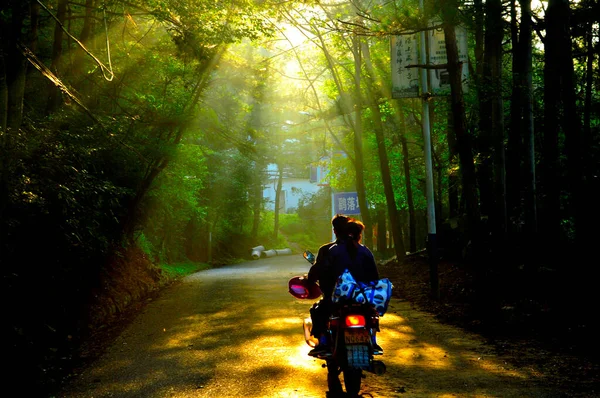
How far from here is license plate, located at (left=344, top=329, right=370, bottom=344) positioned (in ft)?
18.7

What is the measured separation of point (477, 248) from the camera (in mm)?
13391

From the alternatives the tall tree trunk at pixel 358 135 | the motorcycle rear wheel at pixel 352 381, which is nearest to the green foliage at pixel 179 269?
the tall tree trunk at pixel 358 135

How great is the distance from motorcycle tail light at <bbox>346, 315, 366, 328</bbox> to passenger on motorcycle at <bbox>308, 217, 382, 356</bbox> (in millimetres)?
524

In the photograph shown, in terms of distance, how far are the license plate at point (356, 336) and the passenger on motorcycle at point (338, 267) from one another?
61 centimetres

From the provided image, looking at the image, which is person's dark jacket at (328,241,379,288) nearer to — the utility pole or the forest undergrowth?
the forest undergrowth

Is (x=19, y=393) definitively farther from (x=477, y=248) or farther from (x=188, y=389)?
(x=477, y=248)

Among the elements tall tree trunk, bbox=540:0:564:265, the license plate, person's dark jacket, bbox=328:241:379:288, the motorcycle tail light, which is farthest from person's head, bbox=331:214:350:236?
tall tree trunk, bbox=540:0:564:265

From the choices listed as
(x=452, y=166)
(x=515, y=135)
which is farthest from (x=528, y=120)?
(x=452, y=166)

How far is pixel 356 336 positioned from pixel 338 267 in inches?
34.1

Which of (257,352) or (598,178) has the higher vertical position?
(598,178)

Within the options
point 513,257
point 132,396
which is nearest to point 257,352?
point 132,396

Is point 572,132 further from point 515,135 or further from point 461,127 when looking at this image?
point 515,135

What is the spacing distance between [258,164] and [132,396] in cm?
4350

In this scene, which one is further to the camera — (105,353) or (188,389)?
(105,353)
